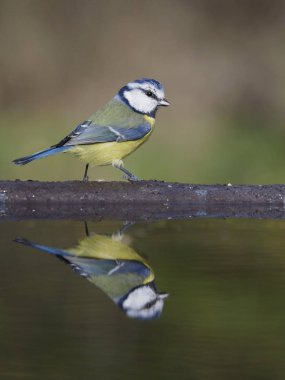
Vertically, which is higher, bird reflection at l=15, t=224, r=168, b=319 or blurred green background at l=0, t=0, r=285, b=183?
bird reflection at l=15, t=224, r=168, b=319

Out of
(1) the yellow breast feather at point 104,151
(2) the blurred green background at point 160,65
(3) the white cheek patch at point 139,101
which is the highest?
(3) the white cheek patch at point 139,101

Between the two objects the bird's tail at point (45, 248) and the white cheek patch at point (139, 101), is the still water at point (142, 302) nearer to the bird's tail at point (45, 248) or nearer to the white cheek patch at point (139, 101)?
the bird's tail at point (45, 248)

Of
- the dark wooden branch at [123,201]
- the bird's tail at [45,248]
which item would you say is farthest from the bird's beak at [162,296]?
the dark wooden branch at [123,201]

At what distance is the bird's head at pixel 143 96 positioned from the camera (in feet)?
16.5

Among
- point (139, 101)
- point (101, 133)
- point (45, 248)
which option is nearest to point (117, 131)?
point (101, 133)

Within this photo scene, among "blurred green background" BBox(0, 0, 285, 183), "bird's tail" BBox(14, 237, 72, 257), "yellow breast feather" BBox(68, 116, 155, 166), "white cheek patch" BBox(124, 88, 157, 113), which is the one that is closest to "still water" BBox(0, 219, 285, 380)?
"bird's tail" BBox(14, 237, 72, 257)

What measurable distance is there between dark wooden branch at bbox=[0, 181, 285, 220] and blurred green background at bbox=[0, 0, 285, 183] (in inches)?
160

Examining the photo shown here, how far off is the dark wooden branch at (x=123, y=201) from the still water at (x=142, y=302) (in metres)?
0.28

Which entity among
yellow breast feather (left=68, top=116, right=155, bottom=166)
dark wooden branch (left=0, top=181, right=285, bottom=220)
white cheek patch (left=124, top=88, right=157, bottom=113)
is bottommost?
yellow breast feather (left=68, top=116, right=155, bottom=166)

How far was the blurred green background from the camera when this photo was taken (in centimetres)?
912

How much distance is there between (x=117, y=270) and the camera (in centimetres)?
305

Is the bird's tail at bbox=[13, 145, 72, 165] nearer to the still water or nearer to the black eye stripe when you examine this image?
the black eye stripe

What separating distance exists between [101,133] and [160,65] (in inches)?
222

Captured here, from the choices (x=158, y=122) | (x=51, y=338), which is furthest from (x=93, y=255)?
(x=158, y=122)
